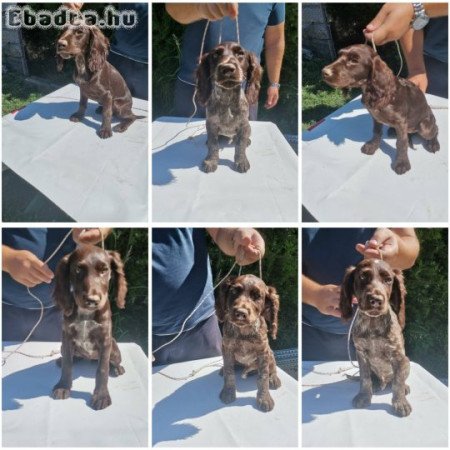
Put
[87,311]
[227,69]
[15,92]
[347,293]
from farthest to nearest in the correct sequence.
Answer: [15,92] → [347,293] → [87,311] → [227,69]

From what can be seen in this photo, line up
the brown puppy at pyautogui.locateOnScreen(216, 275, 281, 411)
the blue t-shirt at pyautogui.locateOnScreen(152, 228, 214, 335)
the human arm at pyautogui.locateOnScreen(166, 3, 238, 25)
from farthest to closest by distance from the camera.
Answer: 1. the blue t-shirt at pyautogui.locateOnScreen(152, 228, 214, 335)
2. the human arm at pyautogui.locateOnScreen(166, 3, 238, 25)
3. the brown puppy at pyautogui.locateOnScreen(216, 275, 281, 411)

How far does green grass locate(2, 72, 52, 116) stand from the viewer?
451 centimetres

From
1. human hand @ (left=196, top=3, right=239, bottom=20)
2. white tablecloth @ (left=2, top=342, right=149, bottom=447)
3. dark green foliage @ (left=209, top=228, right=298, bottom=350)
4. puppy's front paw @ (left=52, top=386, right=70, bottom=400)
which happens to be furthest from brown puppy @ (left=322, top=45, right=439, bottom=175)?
puppy's front paw @ (left=52, top=386, right=70, bottom=400)

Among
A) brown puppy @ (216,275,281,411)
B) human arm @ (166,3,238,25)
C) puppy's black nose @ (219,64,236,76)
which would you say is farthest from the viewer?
human arm @ (166,3,238,25)

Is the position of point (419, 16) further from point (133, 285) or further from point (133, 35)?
point (133, 285)

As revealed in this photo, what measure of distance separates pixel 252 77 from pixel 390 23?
2.84 ft

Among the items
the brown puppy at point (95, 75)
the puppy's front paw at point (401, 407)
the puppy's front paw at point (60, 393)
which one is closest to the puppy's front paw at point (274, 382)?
the puppy's front paw at point (401, 407)

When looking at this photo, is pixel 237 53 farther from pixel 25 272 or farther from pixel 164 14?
pixel 25 272

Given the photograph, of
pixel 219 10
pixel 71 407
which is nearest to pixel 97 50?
pixel 219 10

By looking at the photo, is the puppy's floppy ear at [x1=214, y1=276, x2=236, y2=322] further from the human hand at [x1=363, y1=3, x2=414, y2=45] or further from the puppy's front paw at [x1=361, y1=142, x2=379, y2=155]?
the human hand at [x1=363, y1=3, x2=414, y2=45]

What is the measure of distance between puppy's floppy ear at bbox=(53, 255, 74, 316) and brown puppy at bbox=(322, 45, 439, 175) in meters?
1.77

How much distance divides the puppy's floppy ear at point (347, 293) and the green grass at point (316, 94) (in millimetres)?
884

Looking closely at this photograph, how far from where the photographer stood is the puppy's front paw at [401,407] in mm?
4309

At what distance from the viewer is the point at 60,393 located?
429cm
